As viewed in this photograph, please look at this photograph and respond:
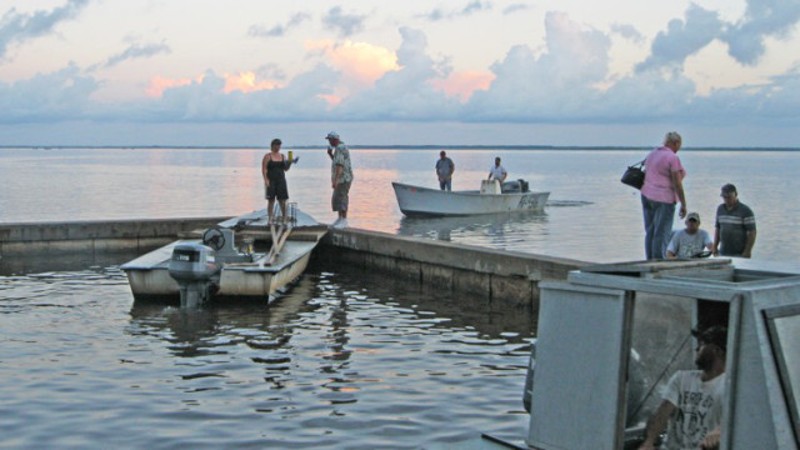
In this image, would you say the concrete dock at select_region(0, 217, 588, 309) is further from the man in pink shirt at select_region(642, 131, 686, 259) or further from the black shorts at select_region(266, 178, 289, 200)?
the black shorts at select_region(266, 178, 289, 200)

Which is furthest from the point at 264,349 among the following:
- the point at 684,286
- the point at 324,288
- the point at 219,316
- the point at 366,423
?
the point at 684,286

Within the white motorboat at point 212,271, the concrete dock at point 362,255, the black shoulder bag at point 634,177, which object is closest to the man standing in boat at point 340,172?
the concrete dock at point 362,255

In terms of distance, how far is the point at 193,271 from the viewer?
1346 centimetres

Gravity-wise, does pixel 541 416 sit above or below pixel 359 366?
above

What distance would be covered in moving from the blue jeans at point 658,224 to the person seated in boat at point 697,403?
741 cm

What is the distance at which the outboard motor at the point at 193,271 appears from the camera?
526 inches

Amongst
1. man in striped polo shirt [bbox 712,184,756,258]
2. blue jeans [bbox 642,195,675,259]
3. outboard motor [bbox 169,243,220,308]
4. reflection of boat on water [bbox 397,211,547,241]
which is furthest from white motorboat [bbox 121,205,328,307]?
reflection of boat on water [bbox 397,211,547,241]

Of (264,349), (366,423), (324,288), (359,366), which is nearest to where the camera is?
(366,423)

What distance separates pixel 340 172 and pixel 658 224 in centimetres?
900

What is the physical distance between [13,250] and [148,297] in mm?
6860

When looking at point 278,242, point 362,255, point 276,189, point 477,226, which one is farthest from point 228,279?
point 477,226

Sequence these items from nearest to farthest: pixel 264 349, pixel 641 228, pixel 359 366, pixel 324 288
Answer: pixel 359 366 < pixel 264 349 < pixel 324 288 < pixel 641 228

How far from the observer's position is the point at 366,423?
8641 mm

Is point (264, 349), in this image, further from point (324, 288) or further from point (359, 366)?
point (324, 288)
